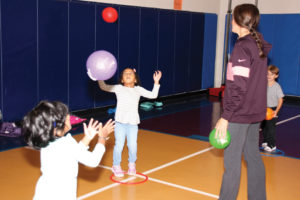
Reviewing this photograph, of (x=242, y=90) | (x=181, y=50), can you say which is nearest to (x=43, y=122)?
(x=242, y=90)

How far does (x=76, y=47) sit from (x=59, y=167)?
6118 millimetres

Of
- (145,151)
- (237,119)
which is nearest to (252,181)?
(237,119)

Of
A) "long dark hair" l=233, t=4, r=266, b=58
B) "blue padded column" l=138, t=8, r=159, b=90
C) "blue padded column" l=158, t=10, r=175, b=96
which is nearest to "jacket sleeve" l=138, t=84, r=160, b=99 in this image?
"long dark hair" l=233, t=4, r=266, b=58

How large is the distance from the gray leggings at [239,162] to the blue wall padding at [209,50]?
9.52 m

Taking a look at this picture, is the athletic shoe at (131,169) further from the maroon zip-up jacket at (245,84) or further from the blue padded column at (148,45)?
the blue padded column at (148,45)

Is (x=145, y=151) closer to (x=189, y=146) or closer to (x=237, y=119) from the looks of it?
(x=189, y=146)

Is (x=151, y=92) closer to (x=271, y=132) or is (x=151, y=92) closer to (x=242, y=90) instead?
(x=242, y=90)

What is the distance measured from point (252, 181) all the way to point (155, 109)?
6.25 metres

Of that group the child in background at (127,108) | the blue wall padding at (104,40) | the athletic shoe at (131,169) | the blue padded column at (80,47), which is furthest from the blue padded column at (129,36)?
the athletic shoe at (131,169)

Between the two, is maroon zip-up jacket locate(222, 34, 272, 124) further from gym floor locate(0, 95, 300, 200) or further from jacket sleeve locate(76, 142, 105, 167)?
gym floor locate(0, 95, 300, 200)

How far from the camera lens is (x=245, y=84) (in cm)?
339

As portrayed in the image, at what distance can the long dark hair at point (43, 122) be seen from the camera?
2637 mm

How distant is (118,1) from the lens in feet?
31.5

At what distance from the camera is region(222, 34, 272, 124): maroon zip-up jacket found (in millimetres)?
3384
